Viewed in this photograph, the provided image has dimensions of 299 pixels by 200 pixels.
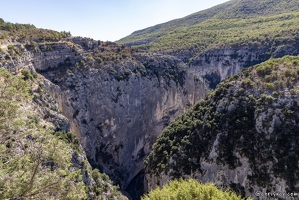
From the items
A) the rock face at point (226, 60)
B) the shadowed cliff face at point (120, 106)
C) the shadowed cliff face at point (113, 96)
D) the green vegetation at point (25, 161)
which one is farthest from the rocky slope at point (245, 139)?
the rock face at point (226, 60)

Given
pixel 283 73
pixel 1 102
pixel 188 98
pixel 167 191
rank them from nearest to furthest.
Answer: pixel 1 102
pixel 167 191
pixel 283 73
pixel 188 98

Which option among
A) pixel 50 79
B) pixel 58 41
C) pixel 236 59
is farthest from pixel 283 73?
pixel 236 59

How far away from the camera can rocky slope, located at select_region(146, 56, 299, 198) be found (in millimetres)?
30328

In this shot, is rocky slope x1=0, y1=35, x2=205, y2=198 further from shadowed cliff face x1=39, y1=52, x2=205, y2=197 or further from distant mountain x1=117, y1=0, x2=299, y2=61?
distant mountain x1=117, y1=0, x2=299, y2=61

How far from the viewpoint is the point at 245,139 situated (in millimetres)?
33406

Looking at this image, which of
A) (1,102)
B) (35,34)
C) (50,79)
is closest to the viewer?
(1,102)

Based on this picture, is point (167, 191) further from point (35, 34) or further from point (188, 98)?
point (188, 98)

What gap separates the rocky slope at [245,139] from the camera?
30.3m

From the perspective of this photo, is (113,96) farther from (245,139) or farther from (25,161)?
(25,161)

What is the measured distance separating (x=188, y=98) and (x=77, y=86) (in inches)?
1588

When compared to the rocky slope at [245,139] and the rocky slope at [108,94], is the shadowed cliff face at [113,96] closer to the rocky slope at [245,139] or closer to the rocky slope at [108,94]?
the rocky slope at [108,94]


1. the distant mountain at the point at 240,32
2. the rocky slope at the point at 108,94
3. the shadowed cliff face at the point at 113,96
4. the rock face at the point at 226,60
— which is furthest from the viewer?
the distant mountain at the point at 240,32

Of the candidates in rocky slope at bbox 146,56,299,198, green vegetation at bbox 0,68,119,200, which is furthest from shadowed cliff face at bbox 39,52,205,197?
green vegetation at bbox 0,68,119,200

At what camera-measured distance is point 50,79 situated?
45969mm
